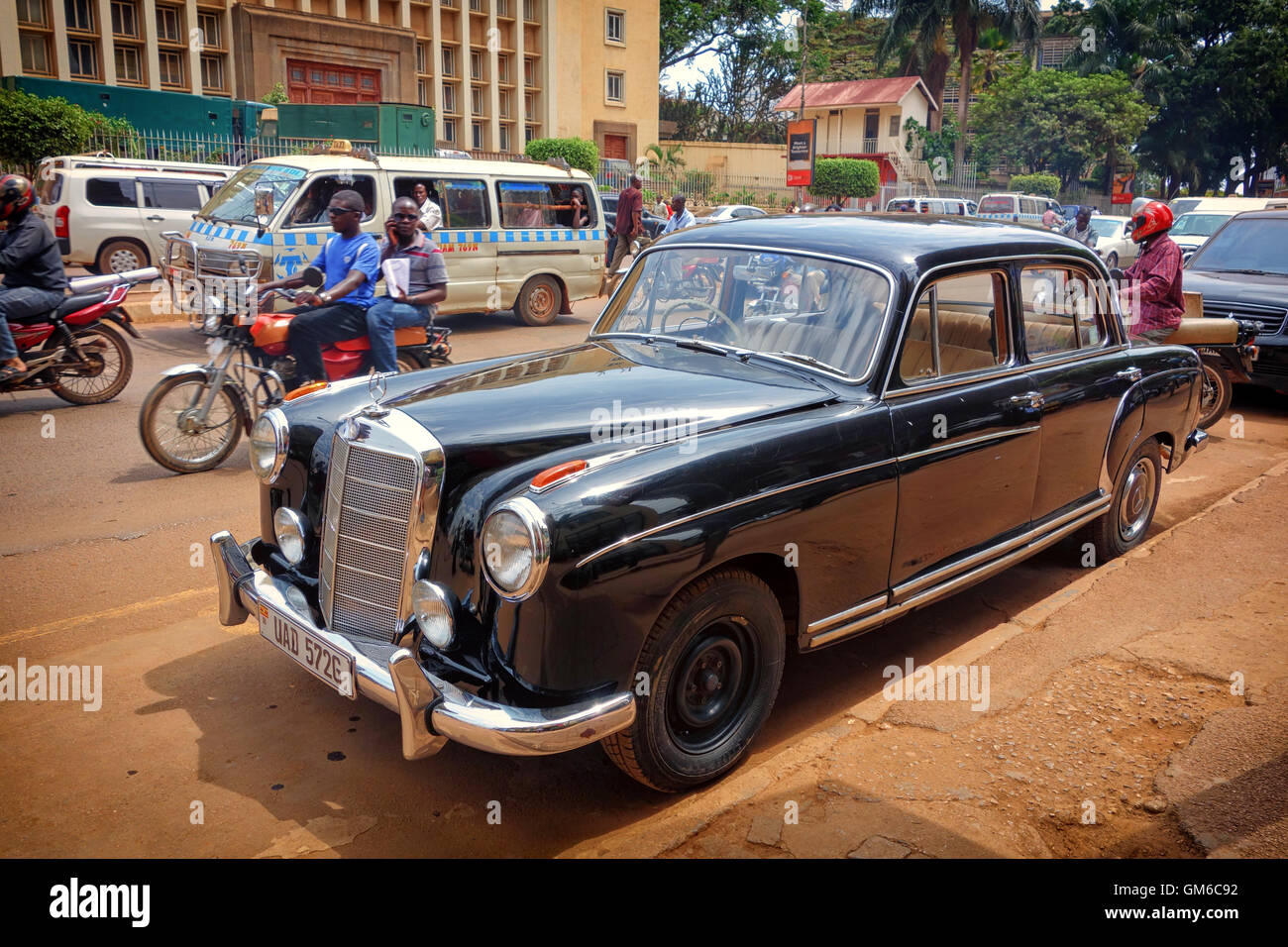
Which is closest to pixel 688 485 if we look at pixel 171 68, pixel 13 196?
pixel 13 196

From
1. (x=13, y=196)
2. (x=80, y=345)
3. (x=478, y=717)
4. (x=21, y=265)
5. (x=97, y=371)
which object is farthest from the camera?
(x=97, y=371)

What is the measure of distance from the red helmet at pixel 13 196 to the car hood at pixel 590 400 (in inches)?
221

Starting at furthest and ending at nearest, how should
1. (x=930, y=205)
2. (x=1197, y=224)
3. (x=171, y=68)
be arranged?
(x=930, y=205)
(x=171, y=68)
(x=1197, y=224)

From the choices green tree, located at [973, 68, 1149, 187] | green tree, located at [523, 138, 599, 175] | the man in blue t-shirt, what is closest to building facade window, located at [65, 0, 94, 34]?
green tree, located at [523, 138, 599, 175]

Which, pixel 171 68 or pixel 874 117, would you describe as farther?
pixel 874 117

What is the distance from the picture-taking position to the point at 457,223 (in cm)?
1291

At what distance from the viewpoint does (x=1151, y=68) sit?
4816 cm

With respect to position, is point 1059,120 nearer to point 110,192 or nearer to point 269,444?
point 110,192

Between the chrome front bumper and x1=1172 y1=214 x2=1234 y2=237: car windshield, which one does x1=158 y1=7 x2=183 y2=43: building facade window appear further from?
the chrome front bumper

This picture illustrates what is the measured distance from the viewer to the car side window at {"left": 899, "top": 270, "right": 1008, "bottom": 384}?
421cm

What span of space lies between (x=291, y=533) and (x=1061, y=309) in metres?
3.82

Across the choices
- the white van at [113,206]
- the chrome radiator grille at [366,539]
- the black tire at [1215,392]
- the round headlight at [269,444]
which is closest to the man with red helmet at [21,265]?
the round headlight at [269,444]

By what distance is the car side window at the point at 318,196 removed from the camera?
37.8 feet
